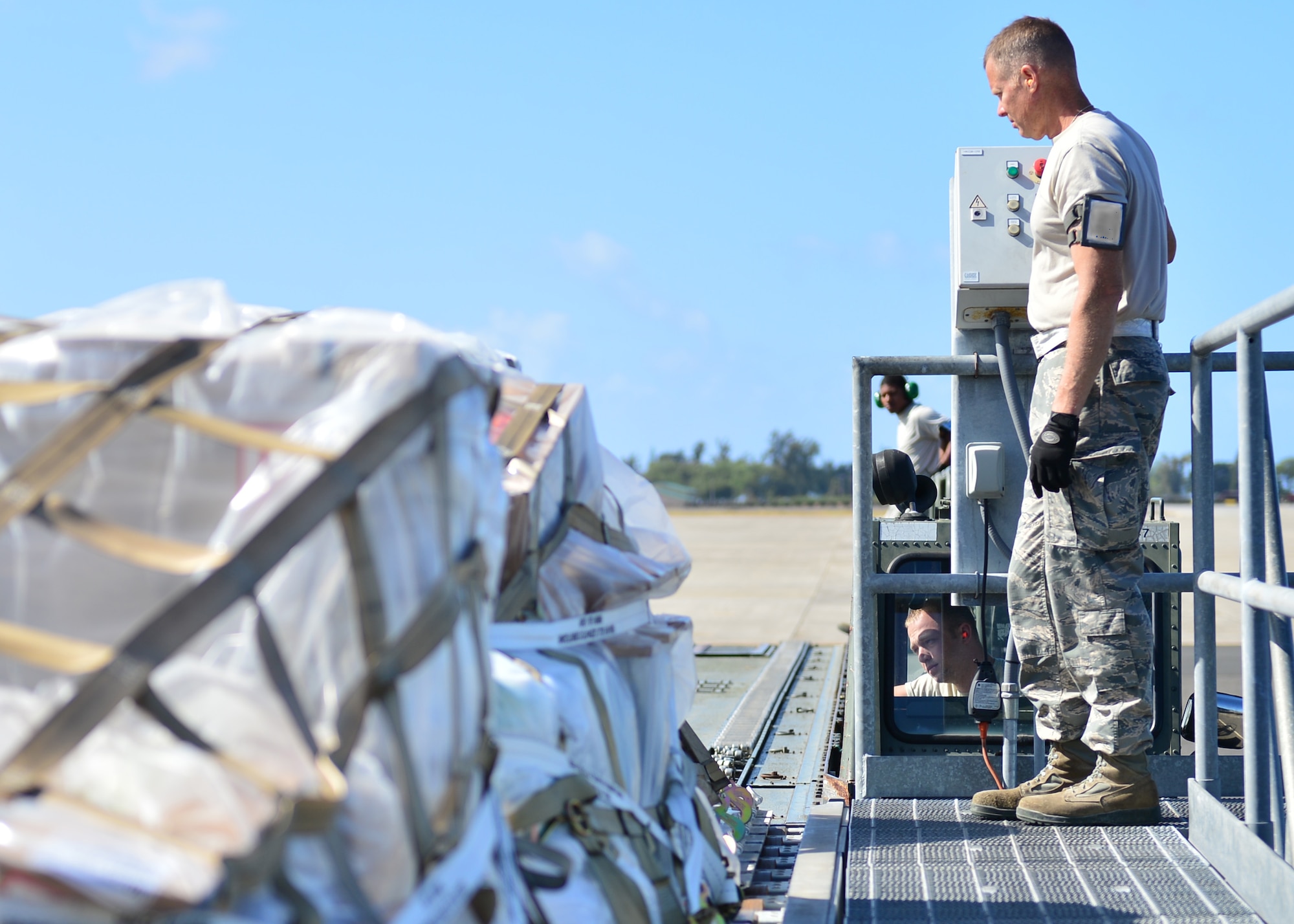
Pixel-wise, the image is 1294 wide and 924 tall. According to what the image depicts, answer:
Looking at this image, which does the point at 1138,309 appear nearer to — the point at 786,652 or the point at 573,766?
the point at 573,766

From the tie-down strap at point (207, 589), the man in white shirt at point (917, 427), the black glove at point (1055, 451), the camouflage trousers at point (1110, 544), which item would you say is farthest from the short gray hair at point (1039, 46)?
the man in white shirt at point (917, 427)

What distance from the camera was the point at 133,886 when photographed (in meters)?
1.04

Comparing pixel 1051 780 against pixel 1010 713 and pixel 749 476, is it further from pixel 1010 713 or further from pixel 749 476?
pixel 749 476

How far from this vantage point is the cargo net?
1131 mm

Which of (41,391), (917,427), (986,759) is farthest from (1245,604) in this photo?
(917,427)

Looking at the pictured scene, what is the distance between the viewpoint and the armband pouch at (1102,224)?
111 inches

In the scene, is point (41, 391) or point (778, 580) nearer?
point (41, 391)

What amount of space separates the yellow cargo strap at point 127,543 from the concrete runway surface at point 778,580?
435 centimetres

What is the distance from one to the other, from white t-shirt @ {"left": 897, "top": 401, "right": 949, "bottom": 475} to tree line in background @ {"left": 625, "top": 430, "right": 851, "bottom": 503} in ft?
220

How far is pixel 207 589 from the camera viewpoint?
3.83 feet

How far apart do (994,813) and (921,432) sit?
3685 millimetres

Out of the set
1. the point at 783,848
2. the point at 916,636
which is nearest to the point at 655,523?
the point at 783,848

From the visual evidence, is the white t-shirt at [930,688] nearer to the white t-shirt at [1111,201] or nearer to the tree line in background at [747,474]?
the white t-shirt at [1111,201]

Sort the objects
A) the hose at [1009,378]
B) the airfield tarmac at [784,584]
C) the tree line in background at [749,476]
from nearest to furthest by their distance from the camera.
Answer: the hose at [1009,378], the airfield tarmac at [784,584], the tree line in background at [749,476]
